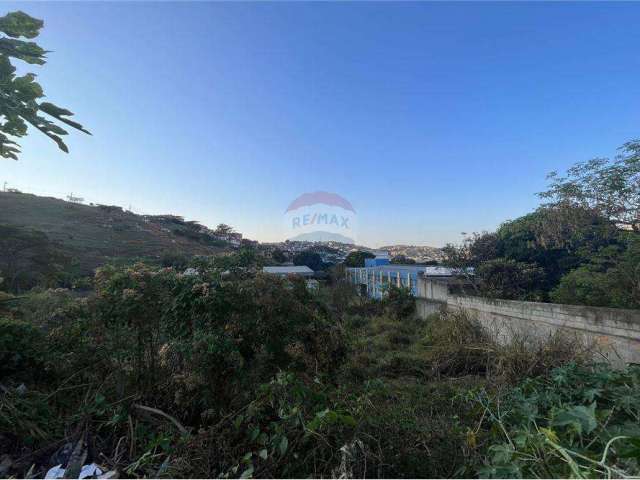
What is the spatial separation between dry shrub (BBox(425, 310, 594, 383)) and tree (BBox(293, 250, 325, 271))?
57.1 feet

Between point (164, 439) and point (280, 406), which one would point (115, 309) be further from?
point (280, 406)

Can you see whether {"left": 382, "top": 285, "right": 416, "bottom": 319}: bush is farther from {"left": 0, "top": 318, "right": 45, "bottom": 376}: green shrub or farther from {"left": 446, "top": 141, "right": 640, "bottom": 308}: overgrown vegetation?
{"left": 0, "top": 318, "right": 45, "bottom": 376}: green shrub

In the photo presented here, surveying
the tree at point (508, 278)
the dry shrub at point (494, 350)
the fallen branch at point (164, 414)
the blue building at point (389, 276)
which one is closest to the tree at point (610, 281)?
the dry shrub at point (494, 350)

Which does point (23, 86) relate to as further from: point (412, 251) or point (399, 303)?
point (412, 251)

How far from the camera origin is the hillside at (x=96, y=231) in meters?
17.1

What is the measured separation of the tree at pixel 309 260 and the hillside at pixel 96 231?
5.61 metres

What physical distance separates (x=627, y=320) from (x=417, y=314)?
20.2 ft

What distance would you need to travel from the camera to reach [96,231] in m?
21.5

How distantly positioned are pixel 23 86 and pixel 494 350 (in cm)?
581

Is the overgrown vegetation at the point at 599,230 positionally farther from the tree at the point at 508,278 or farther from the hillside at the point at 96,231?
the hillside at the point at 96,231

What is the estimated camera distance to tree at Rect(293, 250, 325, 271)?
24.1m

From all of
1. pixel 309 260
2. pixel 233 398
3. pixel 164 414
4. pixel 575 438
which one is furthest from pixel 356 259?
pixel 575 438

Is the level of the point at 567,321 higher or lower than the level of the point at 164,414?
higher

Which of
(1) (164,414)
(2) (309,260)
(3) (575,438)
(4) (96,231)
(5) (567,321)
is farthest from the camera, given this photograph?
(2) (309,260)
